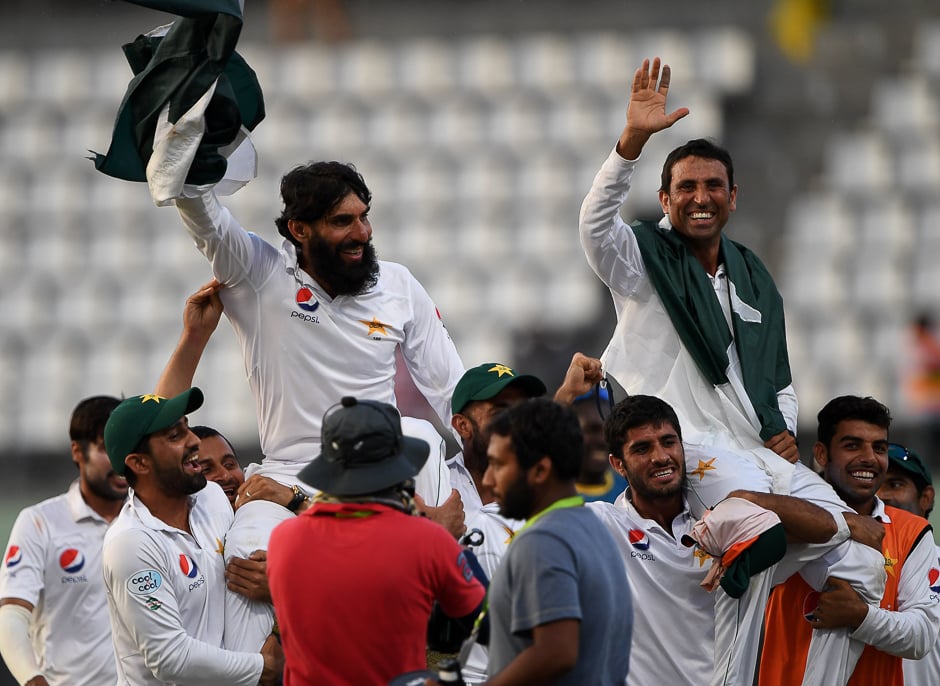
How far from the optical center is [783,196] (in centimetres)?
1438

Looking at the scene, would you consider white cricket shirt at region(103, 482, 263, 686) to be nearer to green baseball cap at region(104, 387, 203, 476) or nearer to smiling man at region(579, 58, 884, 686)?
green baseball cap at region(104, 387, 203, 476)

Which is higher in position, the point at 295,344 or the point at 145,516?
the point at 295,344

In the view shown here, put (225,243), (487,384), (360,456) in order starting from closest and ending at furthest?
(360,456) < (225,243) < (487,384)

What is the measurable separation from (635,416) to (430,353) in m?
0.84

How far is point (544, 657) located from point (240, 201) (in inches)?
444

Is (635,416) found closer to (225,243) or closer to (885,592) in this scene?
(885,592)

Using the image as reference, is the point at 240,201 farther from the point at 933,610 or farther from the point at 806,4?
the point at 933,610

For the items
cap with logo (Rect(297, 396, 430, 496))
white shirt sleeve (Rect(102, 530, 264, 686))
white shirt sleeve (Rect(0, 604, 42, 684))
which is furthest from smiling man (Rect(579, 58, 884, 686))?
white shirt sleeve (Rect(0, 604, 42, 684))

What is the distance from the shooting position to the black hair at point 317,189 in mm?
5156

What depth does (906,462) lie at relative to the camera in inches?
257

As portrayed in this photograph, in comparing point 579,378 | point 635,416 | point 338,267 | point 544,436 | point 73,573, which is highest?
point 338,267

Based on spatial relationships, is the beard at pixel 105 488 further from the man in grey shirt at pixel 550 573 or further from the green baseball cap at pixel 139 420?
the man in grey shirt at pixel 550 573

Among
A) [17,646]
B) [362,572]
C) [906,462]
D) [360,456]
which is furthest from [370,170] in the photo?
[362,572]


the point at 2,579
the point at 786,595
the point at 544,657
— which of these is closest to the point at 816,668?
the point at 786,595
